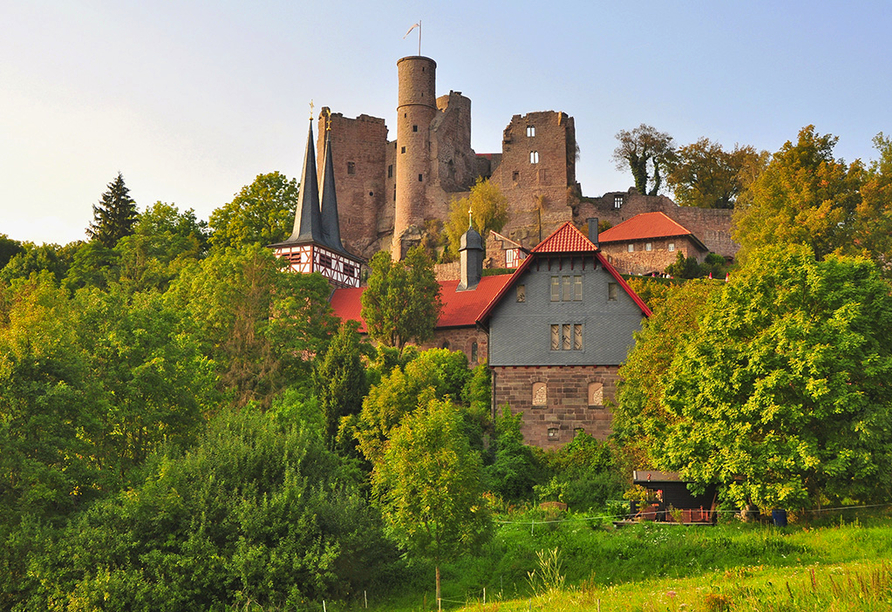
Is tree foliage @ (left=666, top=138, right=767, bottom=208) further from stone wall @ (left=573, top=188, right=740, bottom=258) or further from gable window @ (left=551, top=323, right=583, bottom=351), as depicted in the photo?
gable window @ (left=551, top=323, right=583, bottom=351)

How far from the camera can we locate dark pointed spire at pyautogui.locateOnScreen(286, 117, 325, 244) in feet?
213

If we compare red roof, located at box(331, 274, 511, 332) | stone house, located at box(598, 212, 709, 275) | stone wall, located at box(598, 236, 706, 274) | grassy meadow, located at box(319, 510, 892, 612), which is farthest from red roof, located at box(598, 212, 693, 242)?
grassy meadow, located at box(319, 510, 892, 612)

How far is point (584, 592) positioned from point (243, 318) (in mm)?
24742

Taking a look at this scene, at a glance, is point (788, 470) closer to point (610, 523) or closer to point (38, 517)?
point (610, 523)

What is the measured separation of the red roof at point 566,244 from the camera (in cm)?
3744

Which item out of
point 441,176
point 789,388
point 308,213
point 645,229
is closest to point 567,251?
point 789,388

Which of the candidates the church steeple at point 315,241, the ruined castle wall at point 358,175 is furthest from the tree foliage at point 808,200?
the ruined castle wall at point 358,175

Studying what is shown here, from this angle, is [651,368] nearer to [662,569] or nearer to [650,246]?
[662,569]

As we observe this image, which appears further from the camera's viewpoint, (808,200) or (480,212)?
(480,212)

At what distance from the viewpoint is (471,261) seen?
59188 millimetres

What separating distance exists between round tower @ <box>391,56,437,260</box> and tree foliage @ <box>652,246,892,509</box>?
51150 millimetres

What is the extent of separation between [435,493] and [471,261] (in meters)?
36.5

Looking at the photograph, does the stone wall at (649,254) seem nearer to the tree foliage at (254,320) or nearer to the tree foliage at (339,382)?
the tree foliage at (254,320)

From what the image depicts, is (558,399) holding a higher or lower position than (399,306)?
lower
